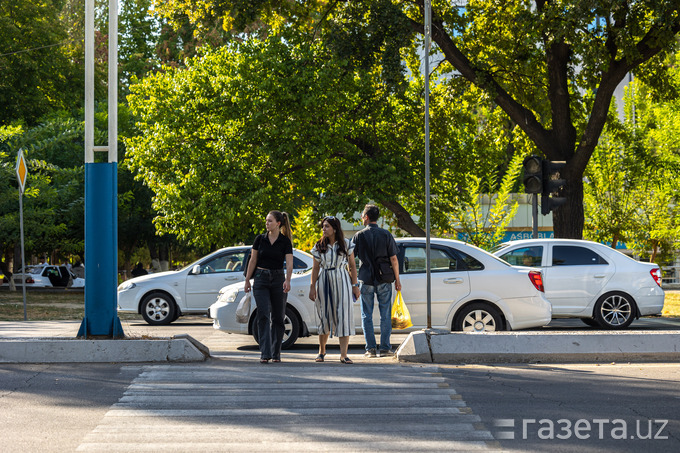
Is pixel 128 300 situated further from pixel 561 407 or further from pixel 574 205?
pixel 561 407

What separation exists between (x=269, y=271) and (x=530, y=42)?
11.8m

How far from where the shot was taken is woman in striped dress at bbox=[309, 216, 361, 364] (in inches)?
399

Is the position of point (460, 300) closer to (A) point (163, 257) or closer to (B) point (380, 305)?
(B) point (380, 305)

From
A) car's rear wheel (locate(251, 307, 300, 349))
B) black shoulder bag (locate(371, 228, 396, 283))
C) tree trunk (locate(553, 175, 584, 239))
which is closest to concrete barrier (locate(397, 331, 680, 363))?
black shoulder bag (locate(371, 228, 396, 283))

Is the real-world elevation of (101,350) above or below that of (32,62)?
below

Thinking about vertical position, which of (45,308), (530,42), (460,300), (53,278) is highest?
(530,42)

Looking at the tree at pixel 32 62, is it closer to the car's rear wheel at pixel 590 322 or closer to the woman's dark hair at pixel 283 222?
the car's rear wheel at pixel 590 322

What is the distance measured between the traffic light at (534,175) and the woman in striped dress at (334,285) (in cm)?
600

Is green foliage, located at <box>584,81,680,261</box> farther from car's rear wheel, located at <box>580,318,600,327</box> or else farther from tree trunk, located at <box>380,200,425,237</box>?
car's rear wheel, located at <box>580,318,600,327</box>

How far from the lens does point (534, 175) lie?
50.0 feet

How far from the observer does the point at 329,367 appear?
9742 millimetres

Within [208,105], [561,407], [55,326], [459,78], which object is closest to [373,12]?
[459,78]

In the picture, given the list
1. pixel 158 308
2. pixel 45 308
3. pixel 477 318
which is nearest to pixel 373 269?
pixel 477 318

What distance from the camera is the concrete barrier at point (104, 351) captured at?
9.98 metres
